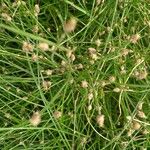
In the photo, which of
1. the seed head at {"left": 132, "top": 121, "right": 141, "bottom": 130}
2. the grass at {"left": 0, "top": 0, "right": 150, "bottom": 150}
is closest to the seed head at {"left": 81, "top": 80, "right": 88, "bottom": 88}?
the grass at {"left": 0, "top": 0, "right": 150, "bottom": 150}

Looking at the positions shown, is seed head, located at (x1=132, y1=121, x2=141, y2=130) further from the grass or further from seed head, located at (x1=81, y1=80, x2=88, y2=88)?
seed head, located at (x1=81, y1=80, x2=88, y2=88)

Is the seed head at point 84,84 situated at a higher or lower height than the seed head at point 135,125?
higher

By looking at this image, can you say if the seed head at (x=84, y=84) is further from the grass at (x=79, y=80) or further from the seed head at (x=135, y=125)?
the seed head at (x=135, y=125)

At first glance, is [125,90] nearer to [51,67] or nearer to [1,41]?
[51,67]

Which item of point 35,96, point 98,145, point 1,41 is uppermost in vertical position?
point 1,41

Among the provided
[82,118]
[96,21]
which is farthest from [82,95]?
[96,21]

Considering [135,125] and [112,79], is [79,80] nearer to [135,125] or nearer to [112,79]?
[112,79]

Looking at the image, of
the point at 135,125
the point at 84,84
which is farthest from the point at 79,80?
the point at 135,125

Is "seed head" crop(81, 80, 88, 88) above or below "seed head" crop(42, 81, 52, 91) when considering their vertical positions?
above

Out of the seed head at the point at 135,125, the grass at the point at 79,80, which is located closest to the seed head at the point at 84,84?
the grass at the point at 79,80
